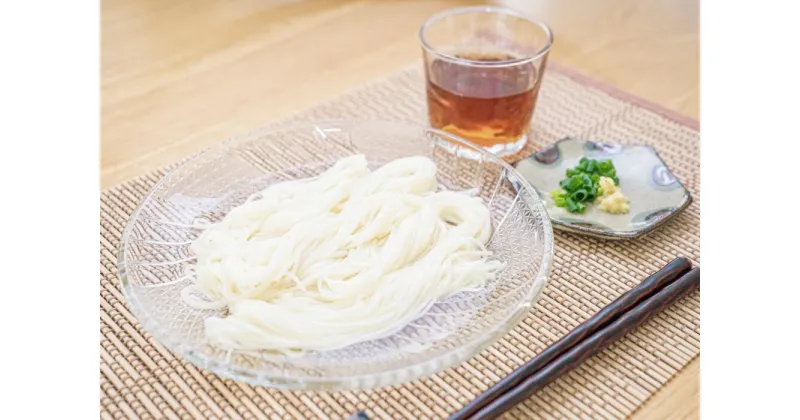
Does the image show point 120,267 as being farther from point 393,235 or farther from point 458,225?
point 458,225

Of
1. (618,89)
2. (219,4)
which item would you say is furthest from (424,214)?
(219,4)

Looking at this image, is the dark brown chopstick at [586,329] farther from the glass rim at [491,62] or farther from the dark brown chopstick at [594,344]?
the glass rim at [491,62]

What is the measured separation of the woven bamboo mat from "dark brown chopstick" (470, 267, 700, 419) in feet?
0.10

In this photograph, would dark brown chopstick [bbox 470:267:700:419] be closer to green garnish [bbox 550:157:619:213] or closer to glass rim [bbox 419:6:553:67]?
green garnish [bbox 550:157:619:213]

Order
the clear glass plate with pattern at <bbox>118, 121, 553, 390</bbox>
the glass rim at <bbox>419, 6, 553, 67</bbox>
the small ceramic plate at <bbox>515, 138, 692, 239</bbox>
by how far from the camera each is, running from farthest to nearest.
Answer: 1. the glass rim at <bbox>419, 6, 553, 67</bbox>
2. the small ceramic plate at <bbox>515, 138, 692, 239</bbox>
3. the clear glass plate with pattern at <bbox>118, 121, 553, 390</bbox>

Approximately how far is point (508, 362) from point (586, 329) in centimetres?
13

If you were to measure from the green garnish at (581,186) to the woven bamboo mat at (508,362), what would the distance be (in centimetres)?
7

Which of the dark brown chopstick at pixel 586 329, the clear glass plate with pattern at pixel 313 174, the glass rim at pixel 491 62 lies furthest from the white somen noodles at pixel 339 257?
the glass rim at pixel 491 62

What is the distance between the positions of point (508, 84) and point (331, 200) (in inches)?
19.6

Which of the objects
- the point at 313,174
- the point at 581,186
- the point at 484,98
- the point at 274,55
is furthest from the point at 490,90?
the point at 274,55

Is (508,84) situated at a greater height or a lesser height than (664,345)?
greater

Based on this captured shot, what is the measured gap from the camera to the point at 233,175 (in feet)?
5.17

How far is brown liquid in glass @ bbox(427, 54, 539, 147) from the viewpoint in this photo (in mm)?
1695

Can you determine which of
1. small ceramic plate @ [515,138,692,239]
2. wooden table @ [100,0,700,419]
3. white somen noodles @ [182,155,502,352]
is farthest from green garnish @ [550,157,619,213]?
wooden table @ [100,0,700,419]
